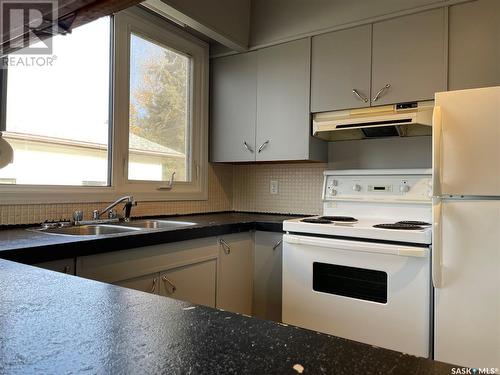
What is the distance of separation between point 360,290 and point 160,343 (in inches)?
61.4

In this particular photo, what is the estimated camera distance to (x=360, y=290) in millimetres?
1861

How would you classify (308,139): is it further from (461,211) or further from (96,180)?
(96,180)

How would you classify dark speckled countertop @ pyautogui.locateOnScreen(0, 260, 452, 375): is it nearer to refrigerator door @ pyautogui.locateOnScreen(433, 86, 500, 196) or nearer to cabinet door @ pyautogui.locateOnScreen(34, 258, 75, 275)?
cabinet door @ pyautogui.locateOnScreen(34, 258, 75, 275)

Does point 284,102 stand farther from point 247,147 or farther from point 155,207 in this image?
point 155,207

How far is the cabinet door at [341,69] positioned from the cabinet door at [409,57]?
0.20 ft

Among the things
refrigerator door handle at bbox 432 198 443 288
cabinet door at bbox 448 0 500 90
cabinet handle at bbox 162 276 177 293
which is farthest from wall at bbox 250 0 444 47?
cabinet handle at bbox 162 276 177 293

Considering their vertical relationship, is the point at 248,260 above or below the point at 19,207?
below

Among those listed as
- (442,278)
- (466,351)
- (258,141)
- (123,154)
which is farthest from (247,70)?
(466,351)

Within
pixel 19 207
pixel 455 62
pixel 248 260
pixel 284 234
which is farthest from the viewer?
pixel 248 260

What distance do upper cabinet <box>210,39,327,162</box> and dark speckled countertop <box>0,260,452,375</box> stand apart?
1.93m

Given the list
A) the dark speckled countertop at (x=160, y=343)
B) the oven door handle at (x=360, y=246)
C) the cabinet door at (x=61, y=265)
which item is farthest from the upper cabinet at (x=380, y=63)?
the dark speckled countertop at (x=160, y=343)

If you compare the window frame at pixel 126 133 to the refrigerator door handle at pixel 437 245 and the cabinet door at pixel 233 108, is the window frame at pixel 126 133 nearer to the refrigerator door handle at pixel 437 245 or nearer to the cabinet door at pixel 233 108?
the cabinet door at pixel 233 108

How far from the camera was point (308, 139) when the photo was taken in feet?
7.89

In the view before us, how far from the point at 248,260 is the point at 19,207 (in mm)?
1277
